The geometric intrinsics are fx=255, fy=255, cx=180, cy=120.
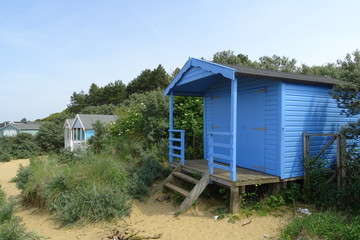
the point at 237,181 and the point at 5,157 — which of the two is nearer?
the point at 237,181

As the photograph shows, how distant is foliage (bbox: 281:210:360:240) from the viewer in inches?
145

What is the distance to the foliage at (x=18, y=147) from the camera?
19.0 metres

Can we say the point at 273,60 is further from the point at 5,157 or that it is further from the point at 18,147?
the point at 5,157

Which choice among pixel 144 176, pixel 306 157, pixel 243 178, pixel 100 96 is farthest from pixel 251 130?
pixel 100 96

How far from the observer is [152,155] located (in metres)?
9.56

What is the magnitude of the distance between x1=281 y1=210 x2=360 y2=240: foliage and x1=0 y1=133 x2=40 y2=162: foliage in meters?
19.3

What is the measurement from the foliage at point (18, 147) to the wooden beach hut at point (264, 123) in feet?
54.6

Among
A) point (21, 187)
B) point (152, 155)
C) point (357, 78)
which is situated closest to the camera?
point (357, 78)

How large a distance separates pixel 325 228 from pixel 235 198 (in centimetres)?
176

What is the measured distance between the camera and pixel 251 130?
6469mm

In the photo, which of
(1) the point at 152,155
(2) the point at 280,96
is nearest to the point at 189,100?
(1) the point at 152,155

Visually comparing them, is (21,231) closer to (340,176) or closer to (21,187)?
(21,187)

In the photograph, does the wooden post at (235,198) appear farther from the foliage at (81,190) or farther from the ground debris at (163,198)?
the foliage at (81,190)

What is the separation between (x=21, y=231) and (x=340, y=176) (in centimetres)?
649
